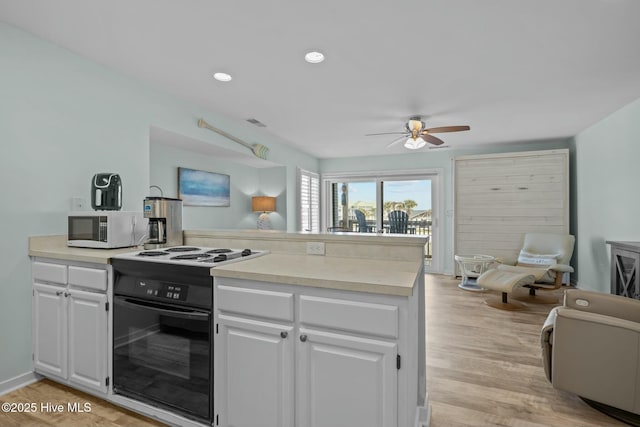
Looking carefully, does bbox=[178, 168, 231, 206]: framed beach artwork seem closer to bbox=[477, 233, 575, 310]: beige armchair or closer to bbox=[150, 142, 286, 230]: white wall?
bbox=[150, 142, 286, 230]: white wall

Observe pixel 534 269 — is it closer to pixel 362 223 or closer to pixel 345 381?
pixel 362 223

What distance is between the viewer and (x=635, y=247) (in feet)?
9.16

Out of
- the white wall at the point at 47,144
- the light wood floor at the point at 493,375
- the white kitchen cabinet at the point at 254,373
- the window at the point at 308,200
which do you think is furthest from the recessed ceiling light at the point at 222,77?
the window at the point at 308,200

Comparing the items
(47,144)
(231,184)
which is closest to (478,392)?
(47,144)

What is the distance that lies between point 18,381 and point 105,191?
1357 millimetres

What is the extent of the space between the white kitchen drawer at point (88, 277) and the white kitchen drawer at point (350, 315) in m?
1.28

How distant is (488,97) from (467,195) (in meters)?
2.53

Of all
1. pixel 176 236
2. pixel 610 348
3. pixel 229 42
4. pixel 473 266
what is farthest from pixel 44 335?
pixel 473 266

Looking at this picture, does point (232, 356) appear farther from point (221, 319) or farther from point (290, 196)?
point (290, 196)

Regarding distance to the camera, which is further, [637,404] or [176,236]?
[176,236]

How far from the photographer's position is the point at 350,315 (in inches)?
53.7

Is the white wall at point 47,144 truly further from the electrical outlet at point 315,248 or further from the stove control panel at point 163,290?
the electrical outlet at point 315,248

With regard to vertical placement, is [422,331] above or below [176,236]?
below

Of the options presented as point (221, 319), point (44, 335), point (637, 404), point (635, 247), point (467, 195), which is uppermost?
point (467, 195)
